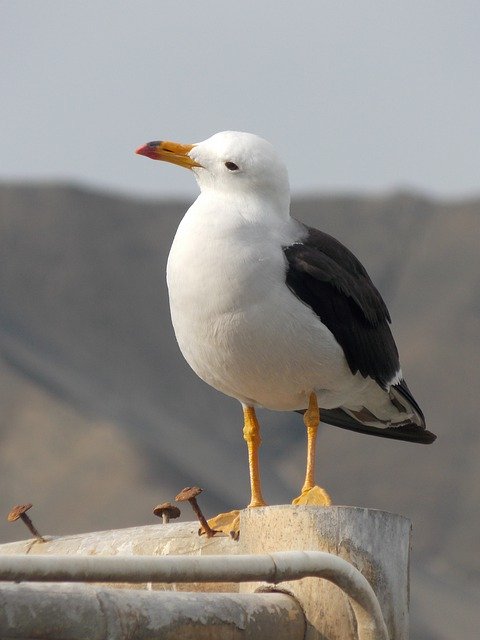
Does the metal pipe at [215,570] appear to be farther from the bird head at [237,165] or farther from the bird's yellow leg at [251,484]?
the bird head at [237,165]

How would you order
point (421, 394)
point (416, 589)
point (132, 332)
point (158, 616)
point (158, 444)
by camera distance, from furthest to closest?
point (132, 332)
point (421, 394)
point (158, 444)
point (416, 589)
point (158, 616)

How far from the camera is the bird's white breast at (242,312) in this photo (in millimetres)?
5004

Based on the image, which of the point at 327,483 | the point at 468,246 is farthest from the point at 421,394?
the point at 468,246

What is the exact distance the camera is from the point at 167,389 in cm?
→ 4675

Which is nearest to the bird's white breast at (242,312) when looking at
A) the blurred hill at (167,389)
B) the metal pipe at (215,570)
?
the metal pipe at (215,570)

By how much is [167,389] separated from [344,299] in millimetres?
41386

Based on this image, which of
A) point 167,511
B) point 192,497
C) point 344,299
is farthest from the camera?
point 344,299

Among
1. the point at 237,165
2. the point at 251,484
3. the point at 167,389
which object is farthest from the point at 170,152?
the point at 167,389

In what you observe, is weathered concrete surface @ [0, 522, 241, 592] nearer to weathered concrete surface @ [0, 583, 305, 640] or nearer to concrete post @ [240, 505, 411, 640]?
concrete post @ [240, 505, 411, 640]

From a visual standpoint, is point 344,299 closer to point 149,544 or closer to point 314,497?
point 314,497

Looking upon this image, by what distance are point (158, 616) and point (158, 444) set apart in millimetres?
37408

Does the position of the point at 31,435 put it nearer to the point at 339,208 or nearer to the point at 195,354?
the point at 339,208

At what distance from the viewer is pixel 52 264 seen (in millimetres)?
49094

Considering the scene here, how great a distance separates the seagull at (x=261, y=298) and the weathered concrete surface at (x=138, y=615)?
35.5 inches
